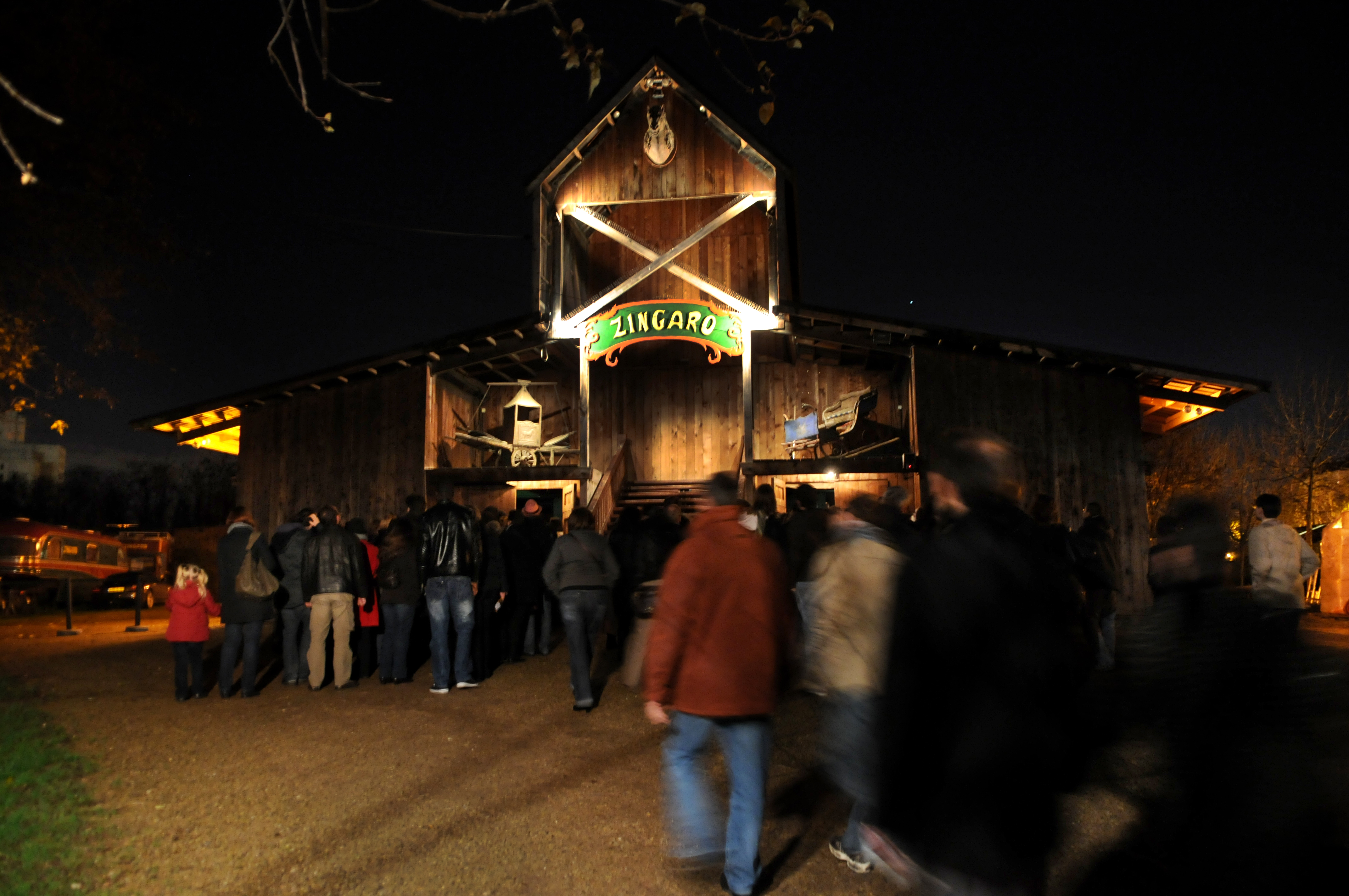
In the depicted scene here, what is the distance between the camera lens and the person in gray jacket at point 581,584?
7.17 metres

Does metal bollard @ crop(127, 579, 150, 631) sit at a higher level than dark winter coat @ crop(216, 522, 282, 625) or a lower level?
lower

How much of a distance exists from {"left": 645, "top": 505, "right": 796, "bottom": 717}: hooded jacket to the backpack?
567cm

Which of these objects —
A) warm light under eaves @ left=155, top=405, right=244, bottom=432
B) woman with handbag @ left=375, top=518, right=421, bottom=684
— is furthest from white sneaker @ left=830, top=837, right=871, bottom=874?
warm light under eaves @ left=155, top=405, right=244, bottom=432

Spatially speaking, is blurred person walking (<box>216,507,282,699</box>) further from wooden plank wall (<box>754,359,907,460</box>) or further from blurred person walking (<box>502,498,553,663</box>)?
wooden plank wall (<box>754,359,907,460</box>)

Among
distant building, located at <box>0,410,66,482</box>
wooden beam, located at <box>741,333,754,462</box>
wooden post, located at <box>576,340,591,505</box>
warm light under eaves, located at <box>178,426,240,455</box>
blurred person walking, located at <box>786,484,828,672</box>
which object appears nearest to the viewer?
blurred person walking, located at <box>786,484,828,672</box>

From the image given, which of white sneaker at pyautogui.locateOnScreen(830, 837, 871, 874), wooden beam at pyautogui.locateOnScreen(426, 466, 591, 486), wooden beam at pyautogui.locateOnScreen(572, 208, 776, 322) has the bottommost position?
white sneaker at pyautogui.locateOnScreen(830, 837, 871, 874)

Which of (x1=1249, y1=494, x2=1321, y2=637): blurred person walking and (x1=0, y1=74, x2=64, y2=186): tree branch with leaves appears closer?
(x1=0, y1=74, x2=64, y2=186): tree branch with leaves

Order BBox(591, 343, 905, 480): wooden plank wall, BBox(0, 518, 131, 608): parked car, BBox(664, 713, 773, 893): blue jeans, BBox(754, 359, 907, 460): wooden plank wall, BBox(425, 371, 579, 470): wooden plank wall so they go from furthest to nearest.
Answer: BBox(591, 343, 905, 480): wooden plank wall < BBox(754, 359, 907, 460): wooden plank wall < BBox(0, 518, 131, 608): parked car < BBox(425, 371, 579, 470): wooden plank wall < BBox(664, 713, 773, 893): blue jeans

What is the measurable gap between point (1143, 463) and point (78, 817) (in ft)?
45.4

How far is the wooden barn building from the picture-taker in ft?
43.3

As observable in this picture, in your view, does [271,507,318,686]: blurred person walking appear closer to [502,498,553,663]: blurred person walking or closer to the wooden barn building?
[502,498,553,663]: blurred person walking

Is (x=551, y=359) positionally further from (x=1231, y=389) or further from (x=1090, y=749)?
(x=1090, y=749)

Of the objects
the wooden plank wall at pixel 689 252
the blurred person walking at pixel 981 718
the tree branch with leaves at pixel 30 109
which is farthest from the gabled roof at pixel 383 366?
the blurred person walking at pixel 981 718

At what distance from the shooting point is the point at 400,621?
8.33 metres
